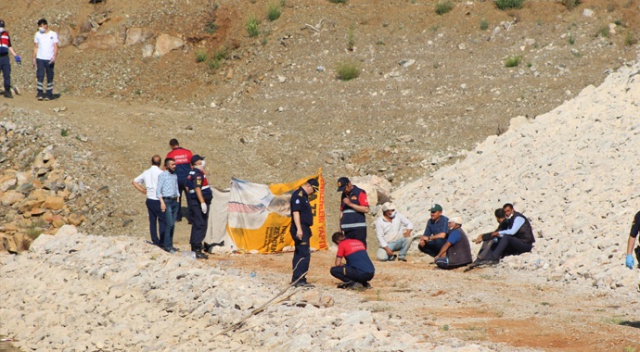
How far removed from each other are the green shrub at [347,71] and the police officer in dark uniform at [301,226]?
1565 centimetres

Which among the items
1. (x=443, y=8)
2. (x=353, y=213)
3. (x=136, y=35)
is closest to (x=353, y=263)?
(x=353, y=213)

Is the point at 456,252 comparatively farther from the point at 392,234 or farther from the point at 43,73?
the point at 43,73

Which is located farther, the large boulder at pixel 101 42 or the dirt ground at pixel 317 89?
the large boulder at pixel 101 42

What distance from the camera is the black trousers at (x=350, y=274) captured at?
12727 mm

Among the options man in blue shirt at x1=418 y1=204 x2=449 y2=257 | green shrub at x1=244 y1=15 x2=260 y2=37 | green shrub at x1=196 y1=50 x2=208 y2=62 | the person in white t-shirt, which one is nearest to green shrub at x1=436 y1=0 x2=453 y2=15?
green shrub at x1=244 y1=15 x2=260 y2=37

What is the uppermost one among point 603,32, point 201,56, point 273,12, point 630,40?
point 273,12

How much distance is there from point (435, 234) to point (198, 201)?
3.95m

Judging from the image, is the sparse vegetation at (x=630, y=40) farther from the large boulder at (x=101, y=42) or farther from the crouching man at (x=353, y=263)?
the crouching man at (x=353, y=263)

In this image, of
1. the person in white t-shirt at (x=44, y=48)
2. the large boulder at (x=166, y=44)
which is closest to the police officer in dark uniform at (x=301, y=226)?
the person in white t-shirt at (x=44, y=48)

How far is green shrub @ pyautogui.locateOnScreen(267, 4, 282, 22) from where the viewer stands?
103 ft

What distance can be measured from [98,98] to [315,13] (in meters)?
7.81

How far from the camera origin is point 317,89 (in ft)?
90.8

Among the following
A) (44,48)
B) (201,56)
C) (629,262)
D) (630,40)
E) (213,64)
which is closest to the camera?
(629,262)

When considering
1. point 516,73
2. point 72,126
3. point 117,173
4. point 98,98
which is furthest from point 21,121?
point 516,73
